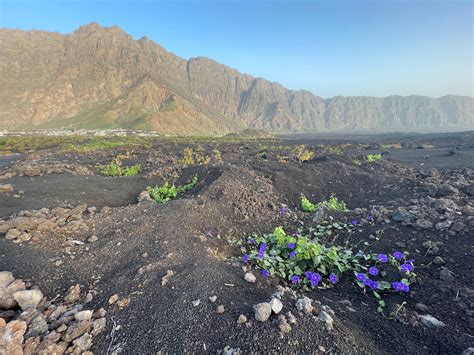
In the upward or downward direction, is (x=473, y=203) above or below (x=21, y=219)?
below

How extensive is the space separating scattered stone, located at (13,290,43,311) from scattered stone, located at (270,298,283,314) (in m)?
2.59

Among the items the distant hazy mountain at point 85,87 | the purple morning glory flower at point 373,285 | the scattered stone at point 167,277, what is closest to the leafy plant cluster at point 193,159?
the scattered stone at point 167,277

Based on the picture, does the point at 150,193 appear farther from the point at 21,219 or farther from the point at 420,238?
the point at 420,238

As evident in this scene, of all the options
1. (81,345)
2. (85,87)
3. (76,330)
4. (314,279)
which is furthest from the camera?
(85,87)

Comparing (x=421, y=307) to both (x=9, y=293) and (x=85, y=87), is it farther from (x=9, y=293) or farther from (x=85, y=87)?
(x=85, y=87)

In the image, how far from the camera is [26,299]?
2.90 meters

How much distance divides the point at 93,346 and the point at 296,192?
7.98 m

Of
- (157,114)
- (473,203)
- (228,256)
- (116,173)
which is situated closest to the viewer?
(228,256)

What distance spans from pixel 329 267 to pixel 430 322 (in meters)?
1.28

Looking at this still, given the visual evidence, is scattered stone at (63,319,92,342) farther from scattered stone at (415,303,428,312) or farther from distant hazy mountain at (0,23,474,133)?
distant hazy mountain at (0,23,474,133)

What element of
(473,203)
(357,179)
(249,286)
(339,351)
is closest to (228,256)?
(249,286)

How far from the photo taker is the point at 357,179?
1076 centimetres

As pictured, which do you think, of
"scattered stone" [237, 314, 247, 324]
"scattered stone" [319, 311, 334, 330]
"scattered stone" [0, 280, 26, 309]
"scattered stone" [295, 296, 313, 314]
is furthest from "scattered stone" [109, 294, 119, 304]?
"scattered stone" [319, 311, 334, 330]

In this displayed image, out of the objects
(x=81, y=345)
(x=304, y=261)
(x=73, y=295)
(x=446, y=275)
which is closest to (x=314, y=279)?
(x=304, y=261)
